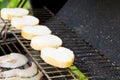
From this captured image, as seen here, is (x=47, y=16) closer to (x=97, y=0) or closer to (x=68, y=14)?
(x=68, y=14)

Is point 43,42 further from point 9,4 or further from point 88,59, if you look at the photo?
point 9,4

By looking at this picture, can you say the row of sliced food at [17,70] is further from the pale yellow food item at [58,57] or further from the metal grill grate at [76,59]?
the pale yellow food item at [58,57]

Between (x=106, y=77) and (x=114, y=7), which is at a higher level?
(x=114, y=7)

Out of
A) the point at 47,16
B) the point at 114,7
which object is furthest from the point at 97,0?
the point at 47,16

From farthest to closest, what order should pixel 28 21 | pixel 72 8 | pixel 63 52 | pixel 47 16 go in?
pixel 47 16 < pixel 72 8 < pixel 28 21 < pixel 63 52

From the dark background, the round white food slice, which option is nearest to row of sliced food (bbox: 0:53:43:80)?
the round white food slice

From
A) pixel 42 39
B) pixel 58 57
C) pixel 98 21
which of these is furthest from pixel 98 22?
pixel 58 57

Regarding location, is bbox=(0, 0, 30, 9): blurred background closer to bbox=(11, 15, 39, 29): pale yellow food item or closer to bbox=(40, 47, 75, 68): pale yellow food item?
bbox=(11, 15, 39, 29): pale yellow food item

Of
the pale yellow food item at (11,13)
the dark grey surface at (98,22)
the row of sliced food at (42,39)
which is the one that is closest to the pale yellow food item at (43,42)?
the row of sliced food at (42,39)
